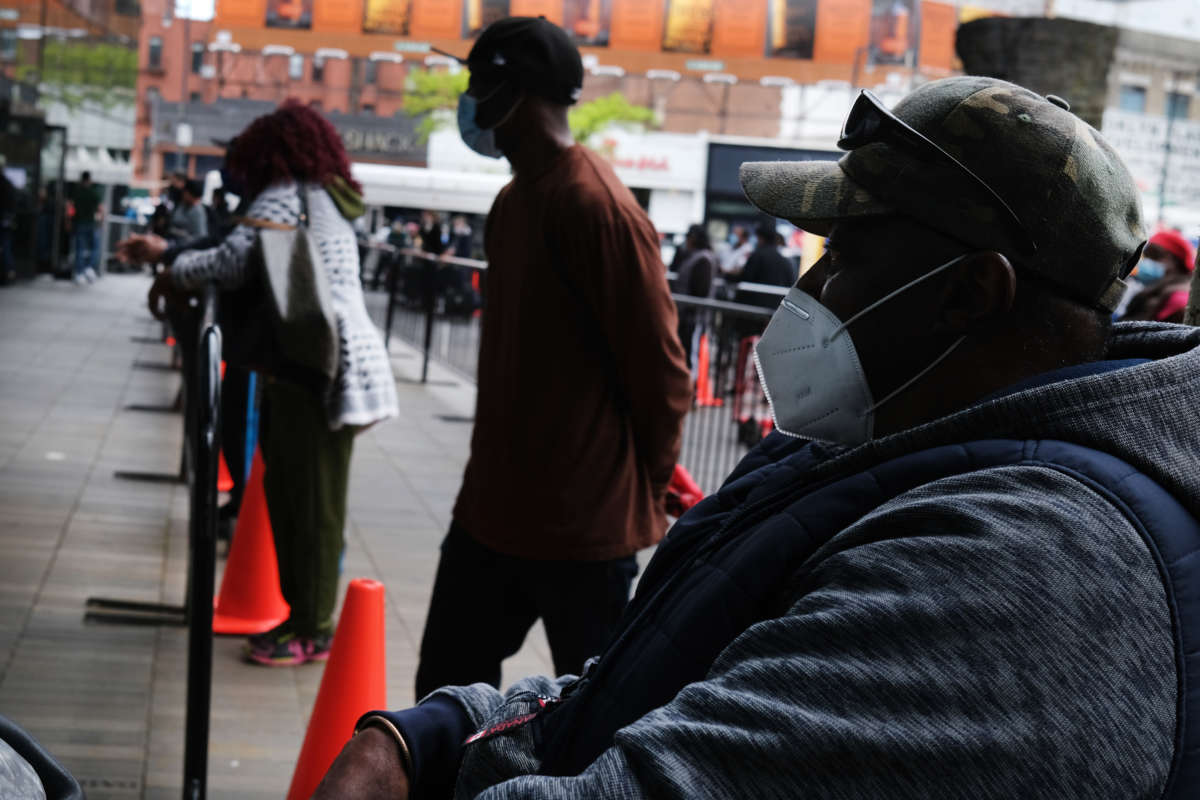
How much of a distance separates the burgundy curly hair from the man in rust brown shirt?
73.5 inches

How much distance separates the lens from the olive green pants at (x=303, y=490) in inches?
199

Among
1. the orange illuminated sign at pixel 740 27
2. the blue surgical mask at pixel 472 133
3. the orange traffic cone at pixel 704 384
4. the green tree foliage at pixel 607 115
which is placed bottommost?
the orange traffic cone at pixel 704 384

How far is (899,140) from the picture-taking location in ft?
4.76

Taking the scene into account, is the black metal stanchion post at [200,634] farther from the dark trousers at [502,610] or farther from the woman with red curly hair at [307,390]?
the woman with red curly hair at [307,390]

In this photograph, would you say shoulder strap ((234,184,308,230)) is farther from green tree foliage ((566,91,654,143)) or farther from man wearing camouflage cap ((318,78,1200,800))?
green tree foliage ((566,91,654,143))

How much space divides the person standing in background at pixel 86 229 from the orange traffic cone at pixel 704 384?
56.1 feet

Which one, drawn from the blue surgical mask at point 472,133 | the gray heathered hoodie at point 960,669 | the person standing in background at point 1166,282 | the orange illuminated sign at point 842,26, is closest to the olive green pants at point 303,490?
the blue surgical mask at point 472,133

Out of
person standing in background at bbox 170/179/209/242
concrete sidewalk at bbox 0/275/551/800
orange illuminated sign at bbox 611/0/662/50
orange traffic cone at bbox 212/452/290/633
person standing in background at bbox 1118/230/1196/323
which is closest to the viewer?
concrete sidewalk at bbox 0/275/551/800

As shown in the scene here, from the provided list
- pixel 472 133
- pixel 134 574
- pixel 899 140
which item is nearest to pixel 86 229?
pixel 134 574

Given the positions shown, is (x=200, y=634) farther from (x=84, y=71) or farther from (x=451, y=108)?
(x=451, y=108)

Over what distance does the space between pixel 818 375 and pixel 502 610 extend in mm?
1902

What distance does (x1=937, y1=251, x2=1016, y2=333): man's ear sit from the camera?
4.64 ft

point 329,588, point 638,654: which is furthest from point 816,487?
point 329,588

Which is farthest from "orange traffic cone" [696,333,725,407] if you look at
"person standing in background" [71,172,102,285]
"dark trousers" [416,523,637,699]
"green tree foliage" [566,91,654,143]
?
"green tree foliage" [566,91,654,143]
